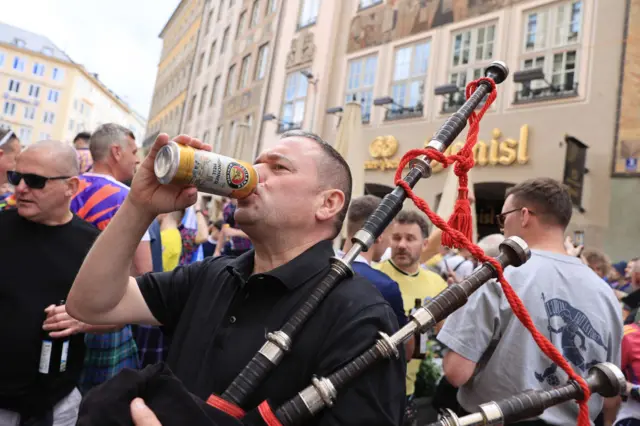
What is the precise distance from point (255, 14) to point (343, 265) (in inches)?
853

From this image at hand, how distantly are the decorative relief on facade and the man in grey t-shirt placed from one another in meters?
10.1

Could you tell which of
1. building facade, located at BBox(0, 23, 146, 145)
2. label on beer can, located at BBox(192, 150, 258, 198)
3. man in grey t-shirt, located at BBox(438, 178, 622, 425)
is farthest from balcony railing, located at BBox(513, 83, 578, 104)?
building facade, located at BBox(0, 23, 146, 145)

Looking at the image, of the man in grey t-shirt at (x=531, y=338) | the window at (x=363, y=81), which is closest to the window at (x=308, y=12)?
the window at (x=363, y=81)

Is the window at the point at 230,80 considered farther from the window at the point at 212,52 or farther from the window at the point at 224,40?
the window at the point at 212,52

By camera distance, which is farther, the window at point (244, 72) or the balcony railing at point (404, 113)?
the window at point (244, 72)

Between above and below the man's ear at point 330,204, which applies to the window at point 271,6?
above

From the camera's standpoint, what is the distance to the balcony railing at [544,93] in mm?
9281

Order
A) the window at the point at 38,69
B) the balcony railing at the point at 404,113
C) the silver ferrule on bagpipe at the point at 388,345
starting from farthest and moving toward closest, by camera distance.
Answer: the window at the point at 38,69, the balcony railing at the point at 404,113, the silver ferrule on bagpipe at the point at 388,345

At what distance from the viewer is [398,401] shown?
3.84 ft

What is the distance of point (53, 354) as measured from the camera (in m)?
2.18

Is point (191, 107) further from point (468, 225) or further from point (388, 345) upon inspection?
point (388, 345)

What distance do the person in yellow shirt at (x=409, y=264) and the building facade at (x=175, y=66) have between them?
25.1m

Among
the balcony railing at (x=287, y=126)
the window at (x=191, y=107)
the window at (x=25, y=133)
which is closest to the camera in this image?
the balcony railing at (x=287, y=126)

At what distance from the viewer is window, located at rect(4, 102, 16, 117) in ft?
193
